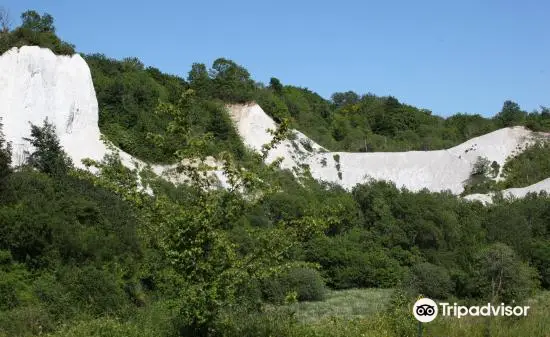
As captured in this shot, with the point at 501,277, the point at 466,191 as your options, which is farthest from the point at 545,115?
the point at 501,277

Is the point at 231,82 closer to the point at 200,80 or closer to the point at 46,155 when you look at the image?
the point at 200,80

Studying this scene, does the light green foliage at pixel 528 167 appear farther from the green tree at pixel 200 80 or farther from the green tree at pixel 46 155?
the green tree at pixel 46 155

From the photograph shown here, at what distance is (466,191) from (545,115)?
30152 mm

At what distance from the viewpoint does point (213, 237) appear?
970 centimetres

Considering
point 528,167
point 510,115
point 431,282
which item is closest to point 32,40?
point 431,282

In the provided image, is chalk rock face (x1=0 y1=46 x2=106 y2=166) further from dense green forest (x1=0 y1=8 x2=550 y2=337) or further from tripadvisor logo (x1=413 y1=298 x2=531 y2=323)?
tripadvisor logo (x1=413 y1=298 x2=531 y2=323)

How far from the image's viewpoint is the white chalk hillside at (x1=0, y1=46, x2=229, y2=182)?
33.8 metres

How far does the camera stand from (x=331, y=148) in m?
59.4

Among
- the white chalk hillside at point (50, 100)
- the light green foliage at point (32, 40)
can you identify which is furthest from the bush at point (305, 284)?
the light green foliage at point (32, 40)

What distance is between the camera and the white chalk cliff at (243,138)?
113 ft

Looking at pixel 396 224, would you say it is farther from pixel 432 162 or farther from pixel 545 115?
pixel 545 115

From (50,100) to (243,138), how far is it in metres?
16.7

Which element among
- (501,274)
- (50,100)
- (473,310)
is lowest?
(473,310)

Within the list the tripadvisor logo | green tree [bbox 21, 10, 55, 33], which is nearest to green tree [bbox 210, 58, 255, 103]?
green tree [bbox 21, 10, 55, 33]
